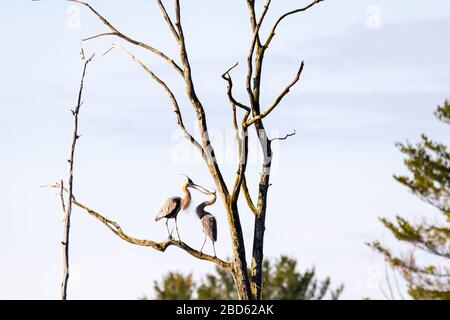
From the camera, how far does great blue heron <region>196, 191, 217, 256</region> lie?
9312mm

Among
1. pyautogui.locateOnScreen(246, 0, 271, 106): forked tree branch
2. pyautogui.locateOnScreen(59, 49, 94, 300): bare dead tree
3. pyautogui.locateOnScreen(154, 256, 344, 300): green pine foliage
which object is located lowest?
pyautogui.locateOnScreen(59, 49, 94, 300): bare dead tree

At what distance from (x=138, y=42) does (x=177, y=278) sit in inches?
1153

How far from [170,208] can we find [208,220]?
1.19 ft

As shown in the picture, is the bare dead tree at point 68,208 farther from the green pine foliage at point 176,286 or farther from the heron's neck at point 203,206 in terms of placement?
the green pine foliage at point 176,286

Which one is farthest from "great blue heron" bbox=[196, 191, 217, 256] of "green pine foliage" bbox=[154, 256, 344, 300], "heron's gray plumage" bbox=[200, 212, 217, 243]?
"green pine foliage" bbox=[154, 256, 344, 300]

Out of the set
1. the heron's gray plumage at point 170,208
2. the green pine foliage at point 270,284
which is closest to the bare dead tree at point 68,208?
the heron's gray plumage at point 170,208

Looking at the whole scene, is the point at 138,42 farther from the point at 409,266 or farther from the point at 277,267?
the point at 277,267

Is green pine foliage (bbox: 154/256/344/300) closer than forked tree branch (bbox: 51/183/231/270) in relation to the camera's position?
No

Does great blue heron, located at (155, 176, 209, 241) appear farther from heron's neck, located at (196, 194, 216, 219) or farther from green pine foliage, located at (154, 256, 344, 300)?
green pine foliage, located at (154, 256, 344, 300)

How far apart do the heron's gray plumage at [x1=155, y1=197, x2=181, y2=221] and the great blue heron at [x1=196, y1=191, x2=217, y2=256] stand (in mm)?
198

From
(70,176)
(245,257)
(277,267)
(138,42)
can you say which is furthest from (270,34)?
(277,267)

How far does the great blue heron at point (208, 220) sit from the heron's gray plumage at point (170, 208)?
7.8 inches

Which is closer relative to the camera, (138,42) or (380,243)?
(138,42)
